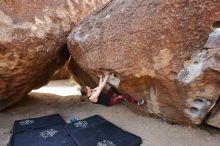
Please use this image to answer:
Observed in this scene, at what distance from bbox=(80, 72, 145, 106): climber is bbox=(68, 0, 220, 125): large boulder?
0.10 m

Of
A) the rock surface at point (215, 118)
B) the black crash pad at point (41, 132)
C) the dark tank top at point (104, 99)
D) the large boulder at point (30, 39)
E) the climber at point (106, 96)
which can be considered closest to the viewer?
the rock surface at point (215, 118)

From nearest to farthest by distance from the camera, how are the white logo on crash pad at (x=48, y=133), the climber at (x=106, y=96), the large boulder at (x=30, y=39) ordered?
the white logo on crash pad at (x=48, y=133) < the climber at (x=106, y=96) < the large boulder at (x=30, y=39)

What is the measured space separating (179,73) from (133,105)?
97 centimetres

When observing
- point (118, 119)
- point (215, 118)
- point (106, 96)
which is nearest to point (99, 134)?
point (118, 119)

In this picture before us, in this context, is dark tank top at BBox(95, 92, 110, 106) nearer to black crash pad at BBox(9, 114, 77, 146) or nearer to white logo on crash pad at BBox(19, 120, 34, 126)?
black crash pad at BBox(9, 114, 77, 146)

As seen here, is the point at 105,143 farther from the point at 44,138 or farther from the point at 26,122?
the point at 26,122

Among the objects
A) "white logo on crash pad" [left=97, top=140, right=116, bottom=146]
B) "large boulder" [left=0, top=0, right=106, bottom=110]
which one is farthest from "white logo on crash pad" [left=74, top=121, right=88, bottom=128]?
"large boulder" [left=0, top=0, right=106, bottom=110]

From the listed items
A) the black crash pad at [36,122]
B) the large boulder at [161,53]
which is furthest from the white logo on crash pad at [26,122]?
the large boulder at [161,53]

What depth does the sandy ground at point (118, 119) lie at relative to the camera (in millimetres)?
2936

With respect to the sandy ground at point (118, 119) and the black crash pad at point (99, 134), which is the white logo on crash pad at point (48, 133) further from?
the sandy ground at point (118, 119)

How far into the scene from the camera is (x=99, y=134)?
10.2 feet

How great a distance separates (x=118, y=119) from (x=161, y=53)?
114 centimetres

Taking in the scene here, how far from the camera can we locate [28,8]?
3654 millimetres

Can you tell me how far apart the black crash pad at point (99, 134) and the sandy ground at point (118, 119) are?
0.40 feet
